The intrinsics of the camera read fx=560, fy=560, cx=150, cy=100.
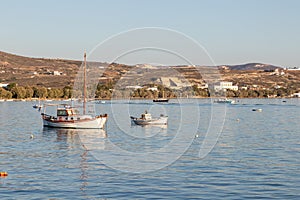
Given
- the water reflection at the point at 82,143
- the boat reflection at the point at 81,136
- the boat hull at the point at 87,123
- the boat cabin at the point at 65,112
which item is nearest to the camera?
the water reflection at the point at 82,143

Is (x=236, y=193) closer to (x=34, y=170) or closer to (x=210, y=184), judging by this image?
(x=210, y=184)

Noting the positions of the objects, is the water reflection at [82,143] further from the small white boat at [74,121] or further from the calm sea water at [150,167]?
the small white boat at [74,121]

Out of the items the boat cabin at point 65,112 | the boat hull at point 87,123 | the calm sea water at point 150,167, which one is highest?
the boat cabin at point 65,112

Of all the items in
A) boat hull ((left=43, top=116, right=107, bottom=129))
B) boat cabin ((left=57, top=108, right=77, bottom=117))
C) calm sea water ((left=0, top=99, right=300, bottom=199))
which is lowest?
calm sea water ((left=0, top=99, right=300, bottom=199))

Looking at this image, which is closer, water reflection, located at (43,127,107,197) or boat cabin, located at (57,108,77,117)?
water reflection, located at (43,127,107,197)

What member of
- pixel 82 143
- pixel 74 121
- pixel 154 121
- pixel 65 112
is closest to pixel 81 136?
pixel 82 143

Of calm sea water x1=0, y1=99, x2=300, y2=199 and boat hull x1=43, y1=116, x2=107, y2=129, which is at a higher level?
boat hull x1=43, y1=116, x2=107, y2=129

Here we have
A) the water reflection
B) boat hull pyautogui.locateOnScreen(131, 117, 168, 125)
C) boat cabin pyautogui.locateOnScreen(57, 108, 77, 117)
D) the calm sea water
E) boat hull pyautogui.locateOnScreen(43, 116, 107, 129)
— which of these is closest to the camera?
the calm sea water

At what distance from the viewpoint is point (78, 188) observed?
29000 millimetres

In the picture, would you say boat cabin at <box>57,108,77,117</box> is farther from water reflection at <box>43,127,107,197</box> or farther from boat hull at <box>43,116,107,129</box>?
water reflection at <box>43,127,107,197</box>

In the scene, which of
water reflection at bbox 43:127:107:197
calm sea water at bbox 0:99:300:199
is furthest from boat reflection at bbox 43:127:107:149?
calm sea water at bbox 0:99:300:199

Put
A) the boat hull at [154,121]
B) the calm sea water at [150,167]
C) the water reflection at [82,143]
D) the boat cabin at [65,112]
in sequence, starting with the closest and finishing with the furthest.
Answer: the calm sea water at [150,167] → the water reflection at [82,143] → the boat cabin at [65,112] → the boat hull at [154,121]

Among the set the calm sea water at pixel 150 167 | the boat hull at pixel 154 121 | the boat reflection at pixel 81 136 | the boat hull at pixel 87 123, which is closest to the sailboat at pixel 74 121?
the boat hull at pixel 87 123

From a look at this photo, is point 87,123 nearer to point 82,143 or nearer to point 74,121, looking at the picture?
point 74,121
